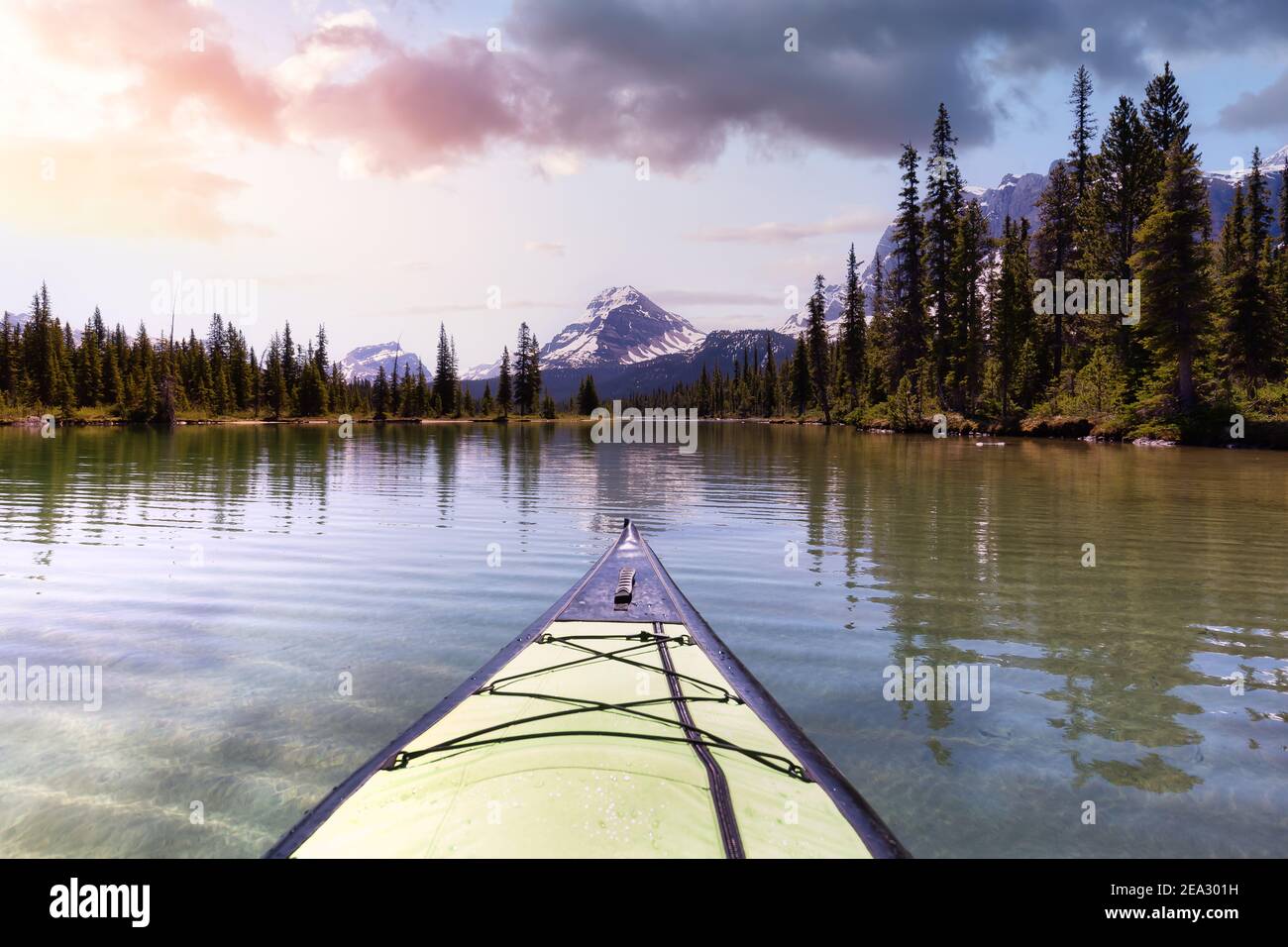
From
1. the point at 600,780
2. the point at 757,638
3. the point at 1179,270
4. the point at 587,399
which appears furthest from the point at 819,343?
the point at 600,780

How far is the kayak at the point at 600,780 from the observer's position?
3.22m

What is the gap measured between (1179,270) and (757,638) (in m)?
47.4

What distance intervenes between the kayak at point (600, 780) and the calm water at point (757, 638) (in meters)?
1.19

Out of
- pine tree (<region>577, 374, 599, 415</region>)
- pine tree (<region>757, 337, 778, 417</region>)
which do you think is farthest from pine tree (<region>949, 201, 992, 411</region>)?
pine tree (<region>577, 374, 599, 415</region>)

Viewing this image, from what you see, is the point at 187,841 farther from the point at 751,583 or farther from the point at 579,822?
the point at 751,583

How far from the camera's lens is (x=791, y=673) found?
24.2 ft

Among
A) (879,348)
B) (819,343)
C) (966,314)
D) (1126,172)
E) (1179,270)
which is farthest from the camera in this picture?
(819,343)

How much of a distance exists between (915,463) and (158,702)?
97.1ft

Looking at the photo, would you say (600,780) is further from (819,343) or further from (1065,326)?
(819,343)

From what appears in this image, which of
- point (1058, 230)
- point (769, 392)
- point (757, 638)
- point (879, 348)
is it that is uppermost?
point (1058, 230)

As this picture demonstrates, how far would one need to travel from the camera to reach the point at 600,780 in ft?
12.2

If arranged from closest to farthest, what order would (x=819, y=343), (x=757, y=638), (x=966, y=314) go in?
(x=757, y=638) < (x=966, y=314) < (x=819, y=343)
